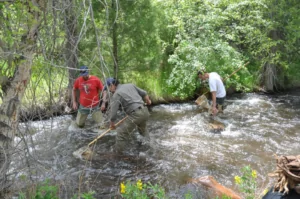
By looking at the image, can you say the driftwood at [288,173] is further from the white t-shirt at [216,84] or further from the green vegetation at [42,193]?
the white t-shirt at [216,84]

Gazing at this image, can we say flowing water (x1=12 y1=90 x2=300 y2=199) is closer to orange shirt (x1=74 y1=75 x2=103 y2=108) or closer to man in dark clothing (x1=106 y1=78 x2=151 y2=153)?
man in dark clothing (x1=106 y1=78 x2=151 y2=153)

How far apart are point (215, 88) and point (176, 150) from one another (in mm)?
2100

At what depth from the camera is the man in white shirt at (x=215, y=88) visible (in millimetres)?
7955

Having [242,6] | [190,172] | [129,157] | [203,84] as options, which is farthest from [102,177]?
[242,6]

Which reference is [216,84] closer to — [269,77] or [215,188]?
[215,188]

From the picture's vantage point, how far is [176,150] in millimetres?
7141

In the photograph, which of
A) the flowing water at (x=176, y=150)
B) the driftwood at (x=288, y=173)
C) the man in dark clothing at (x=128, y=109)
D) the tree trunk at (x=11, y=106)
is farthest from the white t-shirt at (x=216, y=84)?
the tree trunk at (x=11, y=106)

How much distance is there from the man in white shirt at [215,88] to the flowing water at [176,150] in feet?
2.20

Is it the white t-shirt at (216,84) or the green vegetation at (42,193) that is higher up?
the white t-shirt at (216,84)

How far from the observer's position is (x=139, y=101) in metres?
Answer: 6.54

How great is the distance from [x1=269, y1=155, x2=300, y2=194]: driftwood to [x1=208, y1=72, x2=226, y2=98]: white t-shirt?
5092mm

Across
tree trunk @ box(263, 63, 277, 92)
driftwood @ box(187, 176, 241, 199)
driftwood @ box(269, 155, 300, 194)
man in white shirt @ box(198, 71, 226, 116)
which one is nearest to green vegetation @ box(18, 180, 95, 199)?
driftwood @ box(269, 155, 300, 194)

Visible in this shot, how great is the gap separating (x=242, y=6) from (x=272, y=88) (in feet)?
13.3

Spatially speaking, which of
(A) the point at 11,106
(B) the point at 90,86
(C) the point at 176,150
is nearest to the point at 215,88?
(C) the point at 176,150
